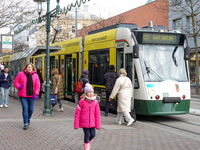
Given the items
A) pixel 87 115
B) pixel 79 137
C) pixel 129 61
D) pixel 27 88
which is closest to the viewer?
pixel 87 115

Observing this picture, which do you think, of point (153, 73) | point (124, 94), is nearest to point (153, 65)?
point (153, 73)

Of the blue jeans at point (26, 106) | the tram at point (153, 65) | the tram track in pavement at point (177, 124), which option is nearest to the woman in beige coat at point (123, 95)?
the tram at point (153, 65)

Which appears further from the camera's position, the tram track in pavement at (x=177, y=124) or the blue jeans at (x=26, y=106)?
the tram track in pavement at (x=177, y=124)

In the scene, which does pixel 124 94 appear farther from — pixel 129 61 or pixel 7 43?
pixel 7 43

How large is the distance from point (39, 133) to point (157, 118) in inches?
197

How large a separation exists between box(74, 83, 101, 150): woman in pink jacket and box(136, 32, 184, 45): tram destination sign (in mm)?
5093

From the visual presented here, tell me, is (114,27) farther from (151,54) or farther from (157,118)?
(157,118)

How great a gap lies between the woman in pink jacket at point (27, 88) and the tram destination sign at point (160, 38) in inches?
149

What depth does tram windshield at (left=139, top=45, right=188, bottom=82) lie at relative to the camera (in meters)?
10.2

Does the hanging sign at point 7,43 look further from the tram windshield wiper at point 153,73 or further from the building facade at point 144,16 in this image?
the building facade at point 144,16

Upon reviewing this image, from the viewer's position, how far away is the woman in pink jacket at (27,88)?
26.8 feet

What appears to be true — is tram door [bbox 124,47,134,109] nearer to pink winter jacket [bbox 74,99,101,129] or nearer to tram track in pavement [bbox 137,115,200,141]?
tram track in pavement [bbox 137,115,200,141]

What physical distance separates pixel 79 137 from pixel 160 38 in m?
4.93

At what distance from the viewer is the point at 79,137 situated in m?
7.21
